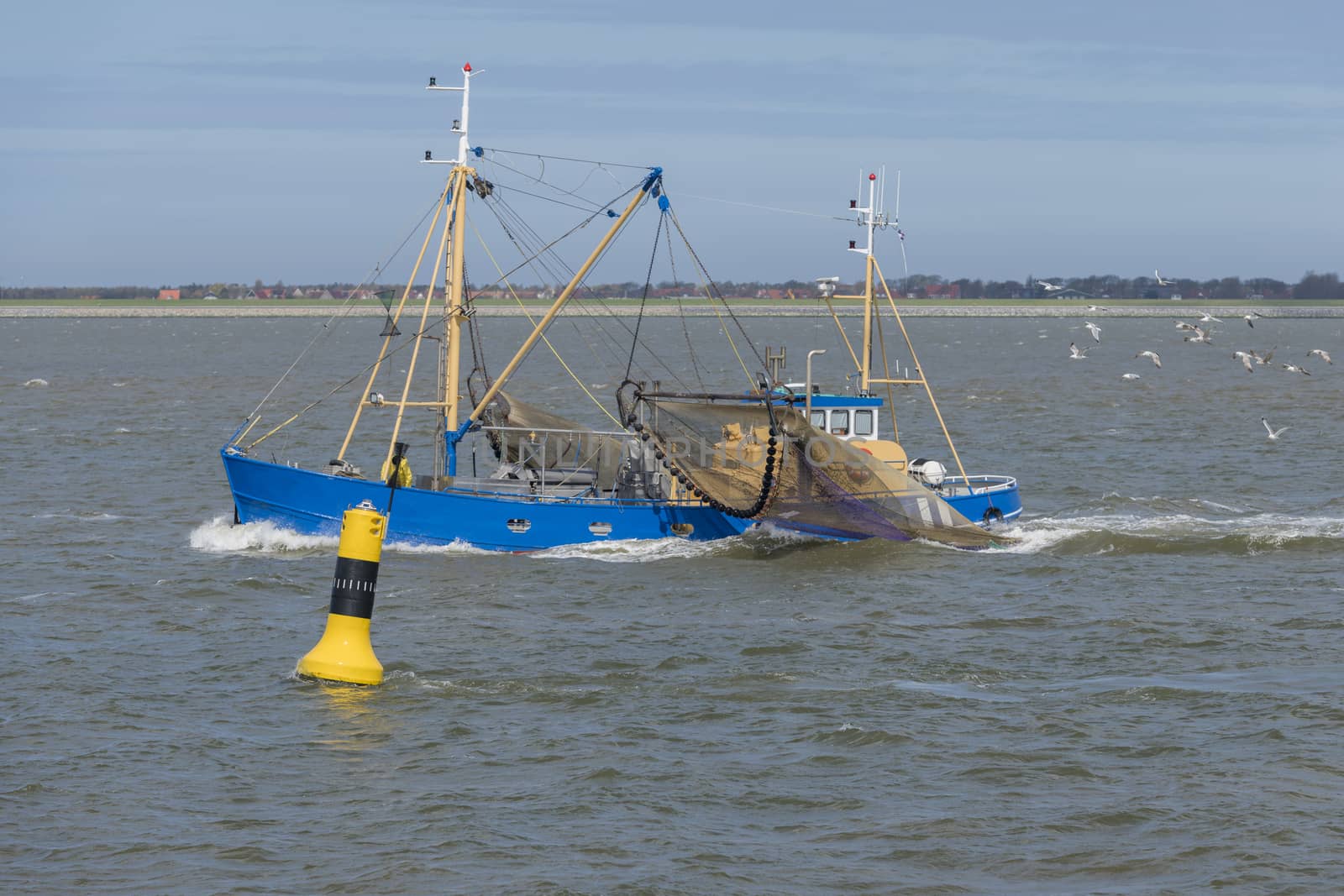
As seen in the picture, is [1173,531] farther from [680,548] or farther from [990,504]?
[680,548]

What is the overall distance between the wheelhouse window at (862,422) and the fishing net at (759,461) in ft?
7.15

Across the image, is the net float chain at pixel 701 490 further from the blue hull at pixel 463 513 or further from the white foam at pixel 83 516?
the white foam at pixel 83 516

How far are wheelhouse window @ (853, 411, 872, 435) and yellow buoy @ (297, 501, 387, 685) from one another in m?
15.8

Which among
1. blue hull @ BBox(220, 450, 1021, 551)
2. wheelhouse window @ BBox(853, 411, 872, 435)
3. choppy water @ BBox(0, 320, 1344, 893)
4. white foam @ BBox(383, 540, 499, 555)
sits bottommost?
choppy water @ BBox(0, 320, 1344, 893)

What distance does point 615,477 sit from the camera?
35031 mm

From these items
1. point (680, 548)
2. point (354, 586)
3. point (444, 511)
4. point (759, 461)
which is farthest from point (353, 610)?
point (759, 461)

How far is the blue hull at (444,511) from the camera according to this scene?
104ft

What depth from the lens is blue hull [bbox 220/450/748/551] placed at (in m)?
31.8

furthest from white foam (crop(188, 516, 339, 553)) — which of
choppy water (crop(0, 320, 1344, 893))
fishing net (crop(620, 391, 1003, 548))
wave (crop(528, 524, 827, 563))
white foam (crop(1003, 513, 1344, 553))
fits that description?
white foam (crop(1003, 513, 1344, 553))

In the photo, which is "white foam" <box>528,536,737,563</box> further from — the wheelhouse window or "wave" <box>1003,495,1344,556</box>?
"wave" <box>1003,495,1344,556</box>

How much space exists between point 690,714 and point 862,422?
15.9 metres

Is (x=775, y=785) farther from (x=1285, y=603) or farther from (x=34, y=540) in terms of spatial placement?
(x=34, y=540)

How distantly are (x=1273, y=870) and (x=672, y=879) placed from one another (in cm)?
570

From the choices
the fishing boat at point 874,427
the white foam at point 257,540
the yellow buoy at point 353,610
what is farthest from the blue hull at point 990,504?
the yellow buoy at point 353,610
